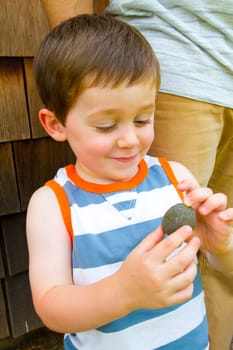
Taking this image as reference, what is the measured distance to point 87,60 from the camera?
0.72m

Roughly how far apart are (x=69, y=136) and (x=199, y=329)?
524mm

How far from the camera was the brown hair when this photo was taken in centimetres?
72

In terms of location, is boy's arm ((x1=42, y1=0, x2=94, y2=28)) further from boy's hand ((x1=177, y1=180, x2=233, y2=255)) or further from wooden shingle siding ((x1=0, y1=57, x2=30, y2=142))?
boy's hand ((x1=177, y1=180, x2=233, y2=255))

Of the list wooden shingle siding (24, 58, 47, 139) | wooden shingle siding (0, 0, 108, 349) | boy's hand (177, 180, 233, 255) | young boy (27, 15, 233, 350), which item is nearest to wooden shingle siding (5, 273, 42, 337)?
wooden shingle siding (0, 0, 108, 349)

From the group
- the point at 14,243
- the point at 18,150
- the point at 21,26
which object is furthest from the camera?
the point at 14,243

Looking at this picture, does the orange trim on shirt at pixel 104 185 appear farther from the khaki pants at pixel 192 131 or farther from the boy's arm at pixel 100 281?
the khaki pants at pixel 192 131

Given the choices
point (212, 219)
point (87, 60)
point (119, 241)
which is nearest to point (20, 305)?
point (119, 241)

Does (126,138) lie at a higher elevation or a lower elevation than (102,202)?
higher

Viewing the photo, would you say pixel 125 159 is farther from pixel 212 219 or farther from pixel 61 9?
pixel 61 9

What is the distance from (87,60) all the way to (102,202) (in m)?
0.29

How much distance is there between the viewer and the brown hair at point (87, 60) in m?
0.72

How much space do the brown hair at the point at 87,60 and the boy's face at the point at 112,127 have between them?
0.02 m

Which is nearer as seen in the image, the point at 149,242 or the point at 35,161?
the point at 149,242

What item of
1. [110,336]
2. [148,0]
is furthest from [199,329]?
[148,0]
